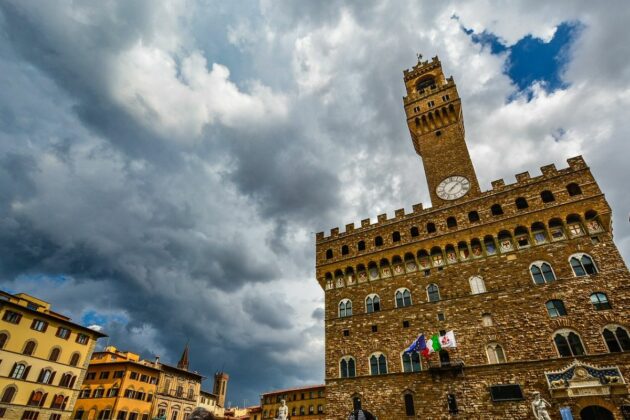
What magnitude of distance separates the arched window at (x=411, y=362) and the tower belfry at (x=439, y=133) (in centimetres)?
1279

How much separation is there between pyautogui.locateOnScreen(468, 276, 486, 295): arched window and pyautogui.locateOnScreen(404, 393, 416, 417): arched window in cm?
860

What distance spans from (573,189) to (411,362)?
17.1 m

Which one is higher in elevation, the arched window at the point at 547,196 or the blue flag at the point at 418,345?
the arched window at the point at 547,196

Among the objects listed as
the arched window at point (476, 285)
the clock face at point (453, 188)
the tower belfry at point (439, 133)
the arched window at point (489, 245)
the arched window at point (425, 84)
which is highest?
the arched window at point (425, 84)

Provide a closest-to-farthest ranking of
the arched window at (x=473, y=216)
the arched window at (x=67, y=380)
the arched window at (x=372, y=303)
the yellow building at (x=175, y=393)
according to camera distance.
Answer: the arched window at (x=473, y=216)
the arched window at (x=372, y=303)
the arched window at (x=67, y=380)
the yellow building at (x=175, y=393)

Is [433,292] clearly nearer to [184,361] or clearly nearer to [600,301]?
[600,301]

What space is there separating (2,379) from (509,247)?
43327 millimetres

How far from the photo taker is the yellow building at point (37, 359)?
3072cm

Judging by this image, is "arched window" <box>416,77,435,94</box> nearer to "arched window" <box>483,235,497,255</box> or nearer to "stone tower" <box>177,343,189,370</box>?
"arched window" <box>483,235,497,255</box>

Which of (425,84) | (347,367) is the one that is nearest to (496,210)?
(347,367)

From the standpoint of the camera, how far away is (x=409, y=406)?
2367 centimetres

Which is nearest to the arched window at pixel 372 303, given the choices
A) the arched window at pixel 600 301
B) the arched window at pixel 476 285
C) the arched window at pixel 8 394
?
Answer: the arched window at pixel 476 285

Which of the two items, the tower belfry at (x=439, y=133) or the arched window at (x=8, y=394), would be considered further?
the tower belfry at (x=439, y=133)

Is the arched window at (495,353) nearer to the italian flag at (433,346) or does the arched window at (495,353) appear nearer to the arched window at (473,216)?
the italian flag at (433,346)
